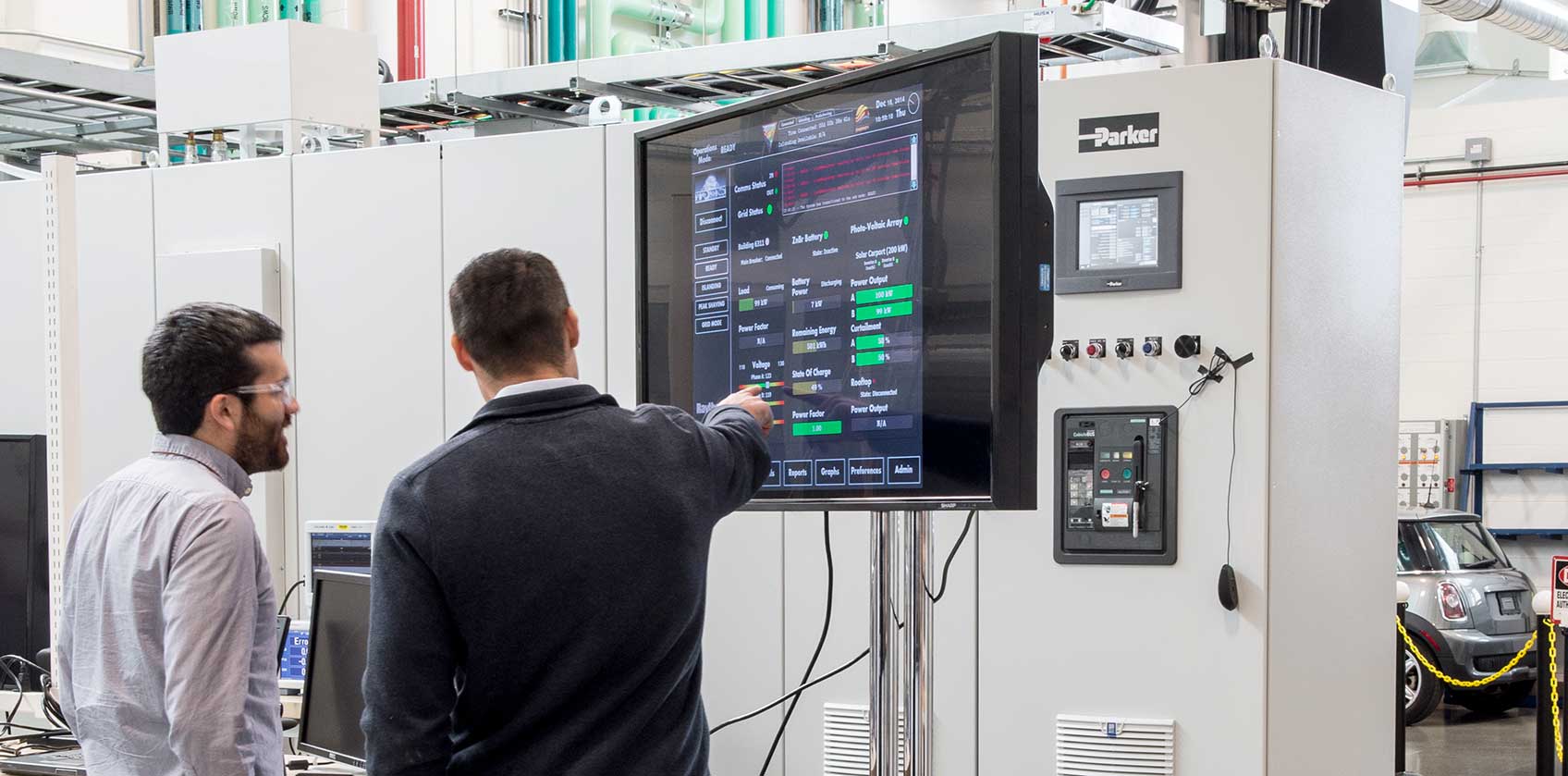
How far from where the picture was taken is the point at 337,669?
3246 mm

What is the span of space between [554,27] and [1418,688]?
629 centimetres

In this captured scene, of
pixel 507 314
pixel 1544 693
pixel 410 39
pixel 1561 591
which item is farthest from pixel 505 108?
pixel 1544 693

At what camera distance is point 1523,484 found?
12.2 metres

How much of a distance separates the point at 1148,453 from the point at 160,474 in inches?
91.3

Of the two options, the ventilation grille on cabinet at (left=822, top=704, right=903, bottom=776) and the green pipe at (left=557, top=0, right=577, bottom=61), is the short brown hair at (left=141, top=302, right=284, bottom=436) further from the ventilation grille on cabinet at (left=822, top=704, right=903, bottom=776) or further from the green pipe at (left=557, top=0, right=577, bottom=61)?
the green pipe at (left=557, top=0, right=577, bottom=61)

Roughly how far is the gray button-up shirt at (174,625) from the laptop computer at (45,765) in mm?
797

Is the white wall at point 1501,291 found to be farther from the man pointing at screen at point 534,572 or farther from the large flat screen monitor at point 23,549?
the man pointing at screen at point 534,572

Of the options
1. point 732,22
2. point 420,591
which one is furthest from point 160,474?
point 732,22

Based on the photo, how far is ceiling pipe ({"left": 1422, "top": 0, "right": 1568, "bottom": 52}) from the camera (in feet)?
27.0

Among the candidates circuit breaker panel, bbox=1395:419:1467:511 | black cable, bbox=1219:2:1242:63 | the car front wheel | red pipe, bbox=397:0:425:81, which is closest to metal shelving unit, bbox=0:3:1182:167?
red pipe, bbox=397:0:425:81

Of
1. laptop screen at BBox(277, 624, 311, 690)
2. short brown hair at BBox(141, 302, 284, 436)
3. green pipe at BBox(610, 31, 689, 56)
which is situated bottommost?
laptop screen at BBox(277, 624, 311, 690)

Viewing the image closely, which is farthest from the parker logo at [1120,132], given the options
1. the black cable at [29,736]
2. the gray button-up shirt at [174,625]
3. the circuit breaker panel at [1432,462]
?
the circuit breaker panel at [1432,462]

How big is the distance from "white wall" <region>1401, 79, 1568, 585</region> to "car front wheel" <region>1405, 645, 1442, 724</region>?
11.6 ft

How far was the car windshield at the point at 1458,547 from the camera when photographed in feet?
30.5
